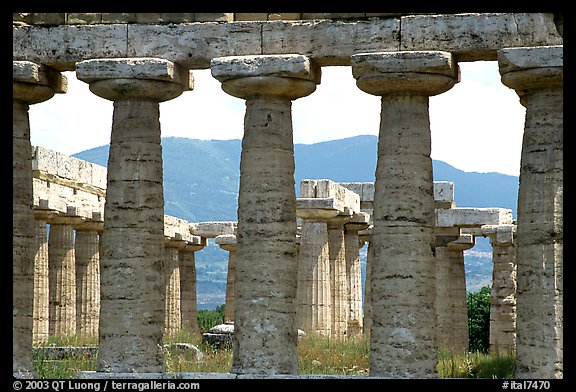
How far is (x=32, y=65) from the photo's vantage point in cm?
3122

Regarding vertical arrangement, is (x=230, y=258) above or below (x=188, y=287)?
above

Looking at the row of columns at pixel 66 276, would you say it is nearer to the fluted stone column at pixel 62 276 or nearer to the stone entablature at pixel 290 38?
the fluted stone column at pixel 62 276

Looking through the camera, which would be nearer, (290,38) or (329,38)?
(329,38)

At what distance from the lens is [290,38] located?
30.2 m

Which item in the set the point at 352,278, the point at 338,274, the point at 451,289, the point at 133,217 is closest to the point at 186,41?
the point at 133,217

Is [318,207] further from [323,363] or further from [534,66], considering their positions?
[534,66]

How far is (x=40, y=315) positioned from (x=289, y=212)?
21.2 m

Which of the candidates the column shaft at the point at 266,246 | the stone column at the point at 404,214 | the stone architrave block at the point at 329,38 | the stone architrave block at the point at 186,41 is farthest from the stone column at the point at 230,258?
the stone column at the point at 404,214

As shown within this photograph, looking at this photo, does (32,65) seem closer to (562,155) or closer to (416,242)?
(416,242)

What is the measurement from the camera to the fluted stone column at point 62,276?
5197 cm

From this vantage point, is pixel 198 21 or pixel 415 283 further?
pixel 198 21

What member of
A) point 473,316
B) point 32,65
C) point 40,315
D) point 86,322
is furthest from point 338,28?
point 473,316

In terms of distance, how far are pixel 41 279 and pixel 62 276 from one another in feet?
10.9

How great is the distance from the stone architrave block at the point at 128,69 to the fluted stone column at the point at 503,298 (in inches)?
940
